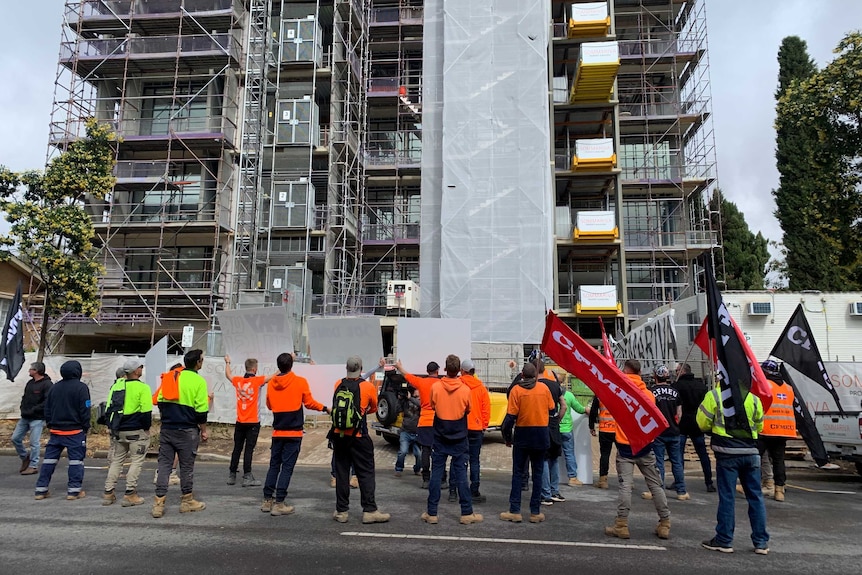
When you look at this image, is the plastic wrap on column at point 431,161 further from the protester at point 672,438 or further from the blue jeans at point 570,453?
the protester at point 672,438

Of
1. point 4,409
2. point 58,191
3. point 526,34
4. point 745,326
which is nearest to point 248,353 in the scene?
point 4,409

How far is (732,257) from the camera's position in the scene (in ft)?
107

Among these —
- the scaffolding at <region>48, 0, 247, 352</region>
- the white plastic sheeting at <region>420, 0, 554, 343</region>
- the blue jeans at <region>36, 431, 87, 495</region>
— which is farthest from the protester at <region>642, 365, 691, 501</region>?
the scaffolding at <region>48, 0, 247, 352</region>

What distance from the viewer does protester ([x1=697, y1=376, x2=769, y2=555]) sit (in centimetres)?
564

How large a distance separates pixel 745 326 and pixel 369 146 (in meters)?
19.5

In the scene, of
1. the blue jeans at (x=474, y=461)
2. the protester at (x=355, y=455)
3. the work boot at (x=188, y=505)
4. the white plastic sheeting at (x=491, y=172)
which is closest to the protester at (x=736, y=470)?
the blue jeans at (x=474, y=461)

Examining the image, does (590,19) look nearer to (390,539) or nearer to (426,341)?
(426,341)

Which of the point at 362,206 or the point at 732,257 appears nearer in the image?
the point at 362,206

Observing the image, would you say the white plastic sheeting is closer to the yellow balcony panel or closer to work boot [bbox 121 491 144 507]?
the yellow balcony panel

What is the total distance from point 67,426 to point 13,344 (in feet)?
18.1

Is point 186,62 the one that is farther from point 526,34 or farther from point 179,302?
point 526,34

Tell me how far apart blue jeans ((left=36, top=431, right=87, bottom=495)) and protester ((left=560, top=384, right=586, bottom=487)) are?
686 cm

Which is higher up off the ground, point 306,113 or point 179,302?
point 306,113

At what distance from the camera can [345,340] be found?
10023 mm
